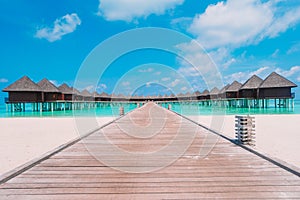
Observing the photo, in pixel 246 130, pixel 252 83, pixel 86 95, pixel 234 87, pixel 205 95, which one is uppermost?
pixel 252 83

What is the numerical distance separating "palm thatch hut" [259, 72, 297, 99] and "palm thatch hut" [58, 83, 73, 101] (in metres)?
25.2

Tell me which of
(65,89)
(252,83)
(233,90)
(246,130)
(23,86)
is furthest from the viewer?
(233,90)

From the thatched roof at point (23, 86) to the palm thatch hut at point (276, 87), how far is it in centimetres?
2583

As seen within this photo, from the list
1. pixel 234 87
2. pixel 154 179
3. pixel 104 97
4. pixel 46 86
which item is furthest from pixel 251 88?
pixel 104 97

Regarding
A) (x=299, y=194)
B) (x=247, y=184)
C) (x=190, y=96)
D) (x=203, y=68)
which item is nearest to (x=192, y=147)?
(x=247, y=184)

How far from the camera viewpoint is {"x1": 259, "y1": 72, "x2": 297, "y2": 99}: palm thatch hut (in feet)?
89.4

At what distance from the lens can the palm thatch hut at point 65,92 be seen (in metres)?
32.2

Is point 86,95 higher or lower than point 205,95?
higher

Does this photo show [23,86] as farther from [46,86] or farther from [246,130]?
[246,130]

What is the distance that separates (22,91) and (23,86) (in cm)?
56

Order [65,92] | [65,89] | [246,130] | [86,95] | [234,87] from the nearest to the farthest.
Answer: [246,130] → [65,92] → [65,89] → [234,87] → [86,95]

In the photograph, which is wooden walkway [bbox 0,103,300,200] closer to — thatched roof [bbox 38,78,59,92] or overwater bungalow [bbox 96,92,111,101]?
thatched roof [bbox 38,78,59,92]

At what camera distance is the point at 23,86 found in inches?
1011

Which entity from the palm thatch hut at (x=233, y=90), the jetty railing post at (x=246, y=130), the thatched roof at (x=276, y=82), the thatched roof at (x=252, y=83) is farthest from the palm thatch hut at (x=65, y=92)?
the jetty railing post at (x=246, y=130)
